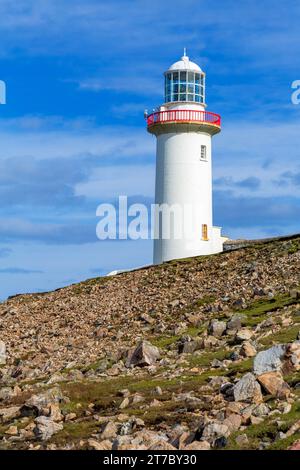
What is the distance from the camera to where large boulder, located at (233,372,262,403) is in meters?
20.6

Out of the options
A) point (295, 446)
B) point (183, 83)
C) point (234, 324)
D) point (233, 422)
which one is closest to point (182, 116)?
point (183, 83)

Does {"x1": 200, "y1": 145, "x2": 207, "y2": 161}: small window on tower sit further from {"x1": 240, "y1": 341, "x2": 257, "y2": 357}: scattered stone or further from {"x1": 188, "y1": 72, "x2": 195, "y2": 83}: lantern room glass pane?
{"x1": 240, "y1": 341, "x2": 257, "y2": 357}: scattered stone

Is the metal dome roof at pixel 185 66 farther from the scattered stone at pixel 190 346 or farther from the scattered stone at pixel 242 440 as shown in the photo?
the scattered stone at pixel 242 440

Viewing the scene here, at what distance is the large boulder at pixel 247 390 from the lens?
67.7ft

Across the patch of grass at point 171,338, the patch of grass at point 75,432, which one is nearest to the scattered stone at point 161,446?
the patch of grass at point 75,432

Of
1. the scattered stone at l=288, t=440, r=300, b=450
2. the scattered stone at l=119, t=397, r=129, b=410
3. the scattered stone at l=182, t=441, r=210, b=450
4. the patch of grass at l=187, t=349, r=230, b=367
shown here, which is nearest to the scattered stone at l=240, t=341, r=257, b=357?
the patch of grass at l=187, t=349, r=230, b=367

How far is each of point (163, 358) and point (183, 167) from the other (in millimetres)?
26269

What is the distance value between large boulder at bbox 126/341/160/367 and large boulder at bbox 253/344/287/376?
6.08m

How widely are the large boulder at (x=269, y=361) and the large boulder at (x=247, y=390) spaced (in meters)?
1.07

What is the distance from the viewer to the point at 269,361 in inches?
896

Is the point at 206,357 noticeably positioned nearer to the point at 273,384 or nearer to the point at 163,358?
the point at 163,358

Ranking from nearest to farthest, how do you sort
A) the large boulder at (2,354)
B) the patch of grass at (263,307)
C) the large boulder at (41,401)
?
the large boulder at (41,401) → the patch of grass at (263,307) → the large boulder at (2,354)
